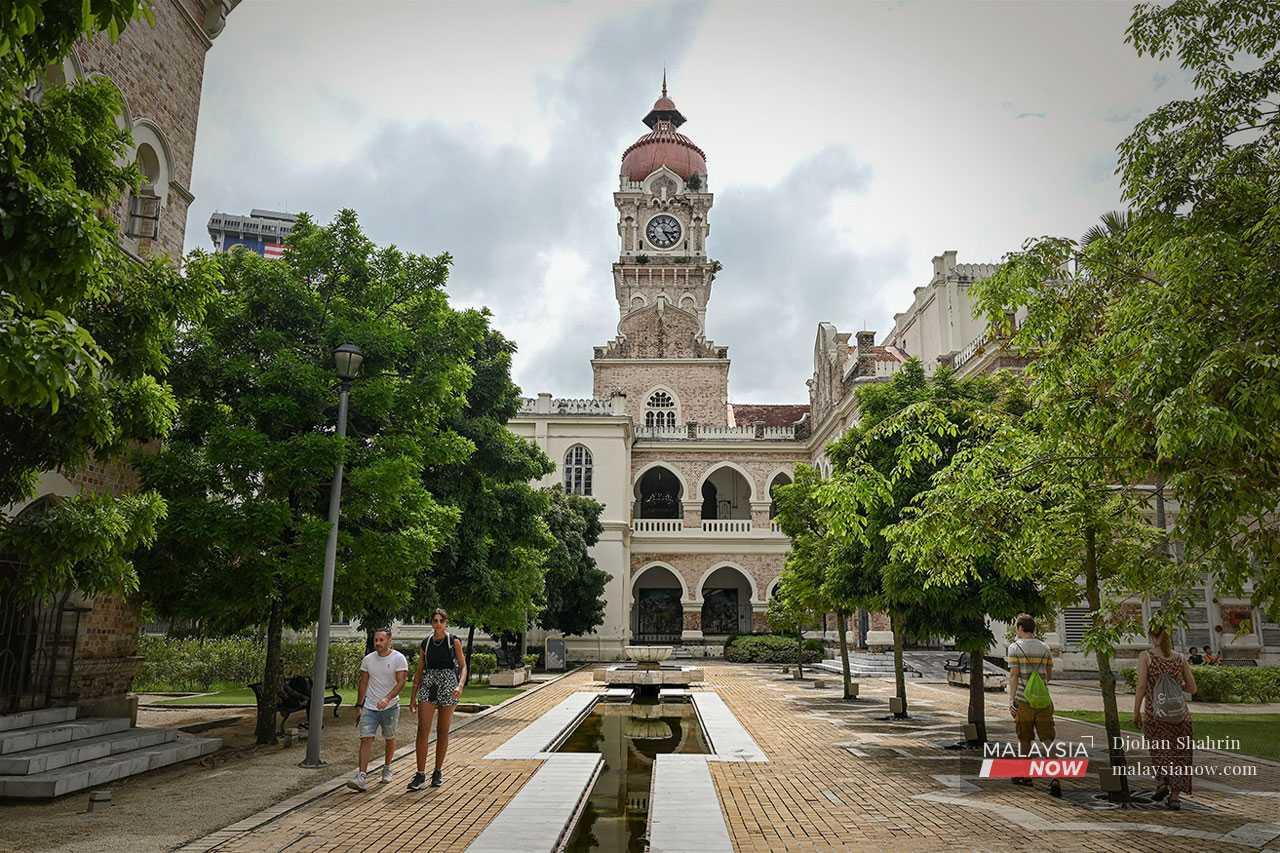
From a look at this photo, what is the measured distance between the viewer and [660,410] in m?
41.8

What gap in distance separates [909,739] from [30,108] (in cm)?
1207

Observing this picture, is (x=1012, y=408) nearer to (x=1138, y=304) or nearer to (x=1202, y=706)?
(x=1138, y=304)

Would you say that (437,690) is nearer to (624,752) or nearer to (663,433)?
(624,752)

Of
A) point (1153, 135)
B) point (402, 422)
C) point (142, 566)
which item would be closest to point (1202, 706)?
point (1153, 135)

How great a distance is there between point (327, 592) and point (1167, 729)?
8.60 meters

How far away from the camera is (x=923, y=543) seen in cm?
894

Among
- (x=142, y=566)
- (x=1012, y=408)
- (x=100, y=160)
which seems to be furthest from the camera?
(x=1012, y=408)

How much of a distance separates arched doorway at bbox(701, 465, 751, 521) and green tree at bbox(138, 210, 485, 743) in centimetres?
2925

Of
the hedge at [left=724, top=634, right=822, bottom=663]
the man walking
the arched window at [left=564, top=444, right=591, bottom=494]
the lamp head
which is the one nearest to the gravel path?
the lamp head

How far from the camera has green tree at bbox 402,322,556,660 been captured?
15.2 meters

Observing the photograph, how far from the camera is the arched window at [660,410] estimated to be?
1640 inches

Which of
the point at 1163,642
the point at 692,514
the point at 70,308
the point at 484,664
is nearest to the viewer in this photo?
the point at 70,308

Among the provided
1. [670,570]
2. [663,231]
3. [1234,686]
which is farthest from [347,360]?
[663,231]

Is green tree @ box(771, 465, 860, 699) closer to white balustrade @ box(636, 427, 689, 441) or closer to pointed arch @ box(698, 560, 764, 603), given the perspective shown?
pointed arch @ box(698, 560, 764, 603)
